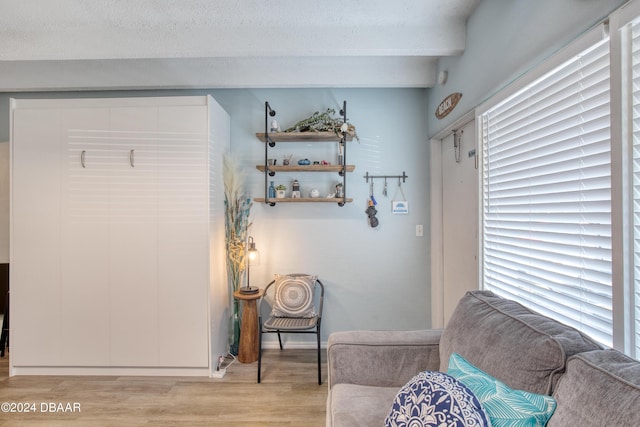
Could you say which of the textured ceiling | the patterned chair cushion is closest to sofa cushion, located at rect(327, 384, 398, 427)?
the patterned chair cushion

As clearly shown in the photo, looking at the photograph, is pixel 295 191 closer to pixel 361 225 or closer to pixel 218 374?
pixel 361 225

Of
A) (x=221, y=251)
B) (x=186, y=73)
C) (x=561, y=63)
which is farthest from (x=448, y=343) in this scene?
(x=186, y=73)

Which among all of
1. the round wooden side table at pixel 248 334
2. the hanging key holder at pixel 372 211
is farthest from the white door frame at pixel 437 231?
the round wooden side table at pixel 248 334

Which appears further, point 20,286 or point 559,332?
point 20,286

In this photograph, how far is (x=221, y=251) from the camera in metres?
2.64

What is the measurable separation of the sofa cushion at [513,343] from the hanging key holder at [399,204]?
1458 mm

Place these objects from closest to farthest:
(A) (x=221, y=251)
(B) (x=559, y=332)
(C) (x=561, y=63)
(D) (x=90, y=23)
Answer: (B) (x=559, y=332), (C) (x=561, y=63), (D) (x=90, y=23), (A) (x=221, y=251)

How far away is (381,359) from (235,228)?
1697 mm

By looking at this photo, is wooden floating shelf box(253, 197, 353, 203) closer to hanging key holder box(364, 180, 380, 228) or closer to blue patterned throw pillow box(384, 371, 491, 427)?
hanging key holder box(364, 180, 380, 228)

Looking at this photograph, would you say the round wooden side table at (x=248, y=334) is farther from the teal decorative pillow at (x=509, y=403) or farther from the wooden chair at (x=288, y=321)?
the teal decorative pillow at (x=509, y=403)

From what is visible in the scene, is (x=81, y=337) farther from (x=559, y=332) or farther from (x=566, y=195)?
(x=566, y=195)

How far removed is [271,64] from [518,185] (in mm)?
2142

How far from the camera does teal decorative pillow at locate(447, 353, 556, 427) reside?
0.86m

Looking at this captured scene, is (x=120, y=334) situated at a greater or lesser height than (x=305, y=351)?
greater
